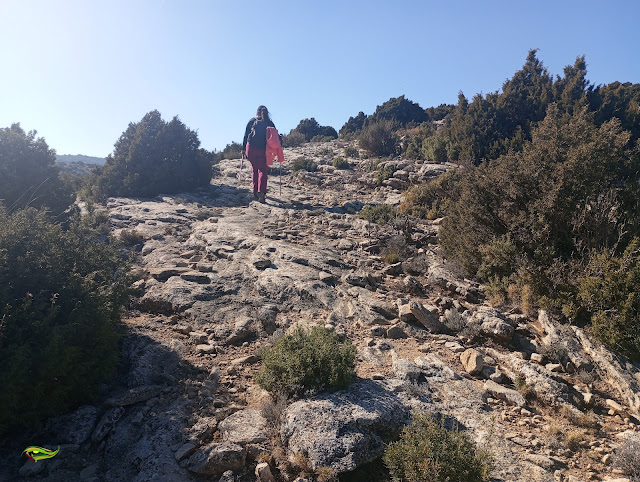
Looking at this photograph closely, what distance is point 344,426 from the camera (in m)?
3.57

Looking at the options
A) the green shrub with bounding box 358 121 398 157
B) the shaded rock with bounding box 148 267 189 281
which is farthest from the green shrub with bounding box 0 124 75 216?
the green shrub with bounding box 358 121 398 157

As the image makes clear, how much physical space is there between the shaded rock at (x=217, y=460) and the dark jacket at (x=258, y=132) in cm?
1094

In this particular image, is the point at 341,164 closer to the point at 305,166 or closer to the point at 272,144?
the point at 305,166

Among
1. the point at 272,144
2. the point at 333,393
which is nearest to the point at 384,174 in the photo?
the point at 272,144

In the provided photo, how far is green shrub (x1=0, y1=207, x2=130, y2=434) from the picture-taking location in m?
3.71

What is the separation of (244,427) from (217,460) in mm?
442

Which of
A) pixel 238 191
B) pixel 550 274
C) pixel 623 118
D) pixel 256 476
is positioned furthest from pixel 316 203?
pixel 623 118

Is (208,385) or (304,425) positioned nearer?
(304,425)

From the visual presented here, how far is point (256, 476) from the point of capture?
3.39 metres

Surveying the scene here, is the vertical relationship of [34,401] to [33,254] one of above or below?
below

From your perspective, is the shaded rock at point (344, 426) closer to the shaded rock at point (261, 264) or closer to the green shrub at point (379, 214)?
the shaded rock at point (261, 264)

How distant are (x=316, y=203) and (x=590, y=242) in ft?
29.2

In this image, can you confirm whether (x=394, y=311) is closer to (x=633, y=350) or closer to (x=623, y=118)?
(x=633, y=350)

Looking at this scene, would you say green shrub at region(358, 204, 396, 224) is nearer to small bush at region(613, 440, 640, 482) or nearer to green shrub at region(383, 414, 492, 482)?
small bush at region(613, 440, 640, 482)
